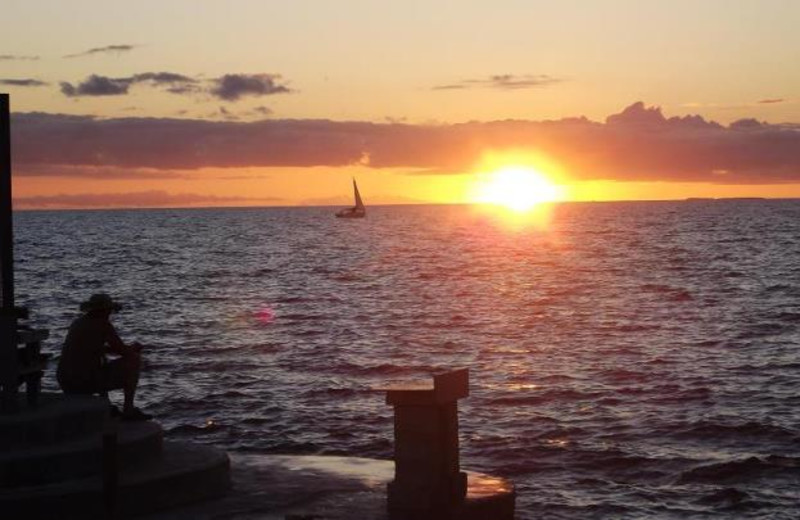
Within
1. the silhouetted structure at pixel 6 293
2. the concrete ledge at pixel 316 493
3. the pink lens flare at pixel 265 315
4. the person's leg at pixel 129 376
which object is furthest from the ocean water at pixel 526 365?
the silhouetted structure at pixel 6 293

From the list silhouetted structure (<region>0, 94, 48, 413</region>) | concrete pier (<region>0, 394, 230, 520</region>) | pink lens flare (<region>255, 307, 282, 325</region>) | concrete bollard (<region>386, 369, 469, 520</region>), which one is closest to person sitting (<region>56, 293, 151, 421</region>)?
concrete pier (<region>0, 394, 230, 520</region>)

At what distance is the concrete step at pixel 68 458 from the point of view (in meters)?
11.9

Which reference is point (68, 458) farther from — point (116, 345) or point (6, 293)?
point (6, 293)

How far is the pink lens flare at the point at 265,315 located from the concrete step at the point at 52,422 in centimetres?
3501

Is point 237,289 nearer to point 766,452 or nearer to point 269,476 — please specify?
point 766,452

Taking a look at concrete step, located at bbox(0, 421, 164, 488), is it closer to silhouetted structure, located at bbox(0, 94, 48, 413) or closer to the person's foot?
the person's foot

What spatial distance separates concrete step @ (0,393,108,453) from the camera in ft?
40.4

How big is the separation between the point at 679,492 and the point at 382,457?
17.1 feet

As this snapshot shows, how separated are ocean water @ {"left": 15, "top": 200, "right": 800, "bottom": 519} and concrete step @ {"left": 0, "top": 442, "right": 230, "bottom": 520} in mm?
6025

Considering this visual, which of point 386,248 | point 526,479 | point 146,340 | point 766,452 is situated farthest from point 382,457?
point 386,248

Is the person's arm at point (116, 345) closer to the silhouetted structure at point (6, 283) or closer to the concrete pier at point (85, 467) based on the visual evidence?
the concrete pier at point (85, 467)

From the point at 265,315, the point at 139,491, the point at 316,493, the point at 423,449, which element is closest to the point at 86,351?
the point at 139,491

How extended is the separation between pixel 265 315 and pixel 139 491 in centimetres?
3982

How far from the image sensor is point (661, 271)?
273 feet
